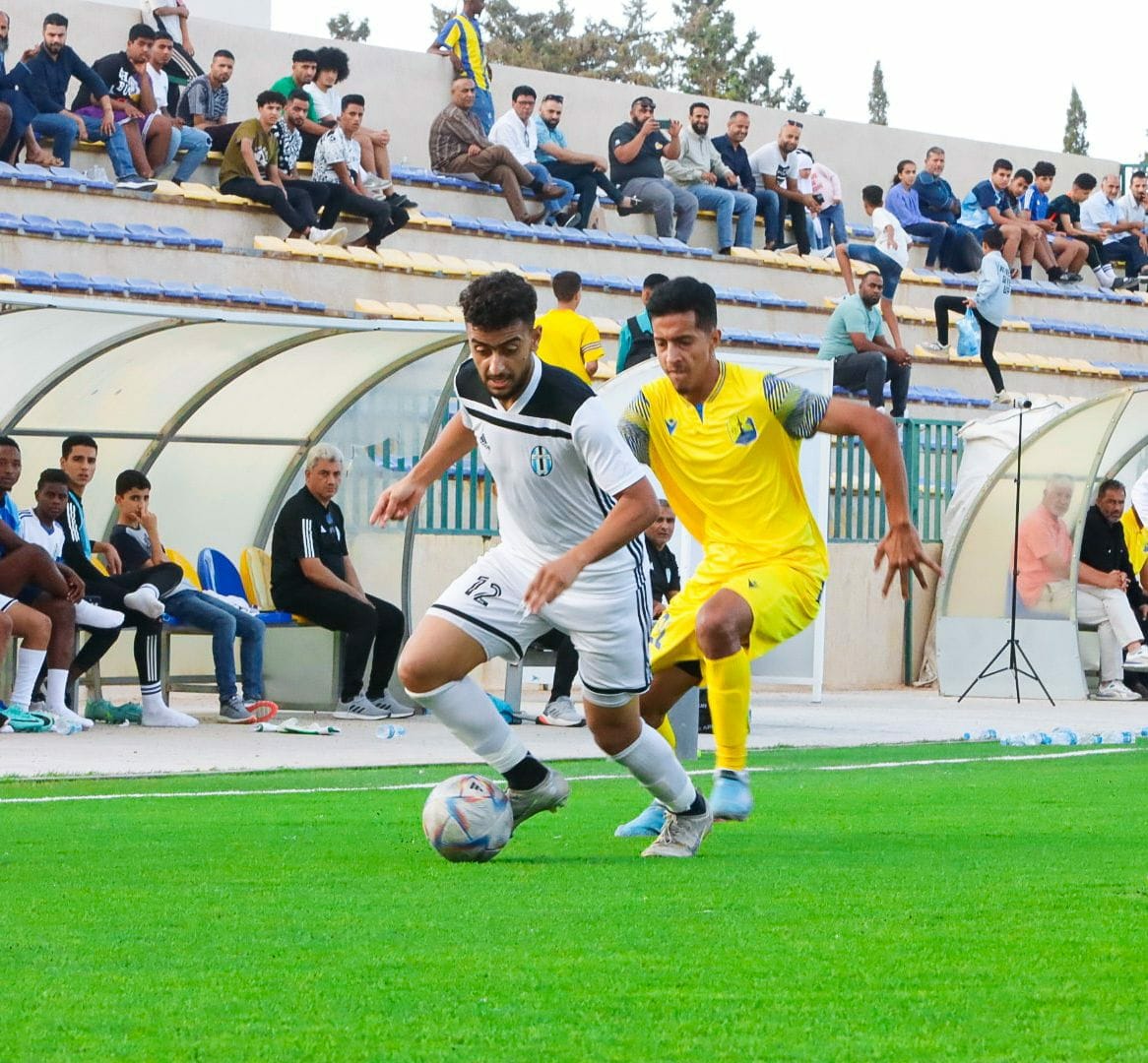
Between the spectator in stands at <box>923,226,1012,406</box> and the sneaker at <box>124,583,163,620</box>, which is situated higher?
the spectator in stands at <box>923,226,1012,406</box>

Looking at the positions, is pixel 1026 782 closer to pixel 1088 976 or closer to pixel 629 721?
pixel 629 721

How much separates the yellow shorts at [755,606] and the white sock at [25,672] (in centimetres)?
592

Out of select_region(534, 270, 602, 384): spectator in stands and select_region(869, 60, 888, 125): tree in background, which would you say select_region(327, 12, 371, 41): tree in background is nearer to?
select_region(869, 60, 888, 125): tree in background

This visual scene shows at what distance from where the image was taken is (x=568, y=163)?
86.3 feet

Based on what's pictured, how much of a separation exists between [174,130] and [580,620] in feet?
54.9

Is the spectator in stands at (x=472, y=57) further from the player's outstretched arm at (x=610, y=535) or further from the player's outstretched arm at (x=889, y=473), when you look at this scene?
the player's outstretched arm at (x=610, y=535)

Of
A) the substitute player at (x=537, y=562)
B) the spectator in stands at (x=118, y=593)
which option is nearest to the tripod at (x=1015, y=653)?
the spectator in stands at (x=118, y=593)

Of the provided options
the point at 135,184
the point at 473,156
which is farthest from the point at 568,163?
the point at 135,184

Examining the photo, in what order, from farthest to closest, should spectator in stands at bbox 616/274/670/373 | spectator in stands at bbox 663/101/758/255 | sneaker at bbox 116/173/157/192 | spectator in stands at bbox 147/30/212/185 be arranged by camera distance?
spectator in stands at bbox 663/101/758/255, spectator in stands at bbox 147/30/212/185, sneaker at bbox 116/173/157/192, spectator in stands at bbox 616/274/670/373

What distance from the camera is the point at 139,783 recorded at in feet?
32.5

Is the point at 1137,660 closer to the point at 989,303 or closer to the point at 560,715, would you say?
the point at 560,715

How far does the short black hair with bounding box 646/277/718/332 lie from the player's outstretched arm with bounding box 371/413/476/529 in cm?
105

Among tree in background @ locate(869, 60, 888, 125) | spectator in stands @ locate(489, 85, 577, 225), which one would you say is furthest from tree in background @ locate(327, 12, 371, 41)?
spectator in stands @ locate(489, 85, 577, 225)

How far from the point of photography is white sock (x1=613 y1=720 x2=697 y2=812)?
689 cm
